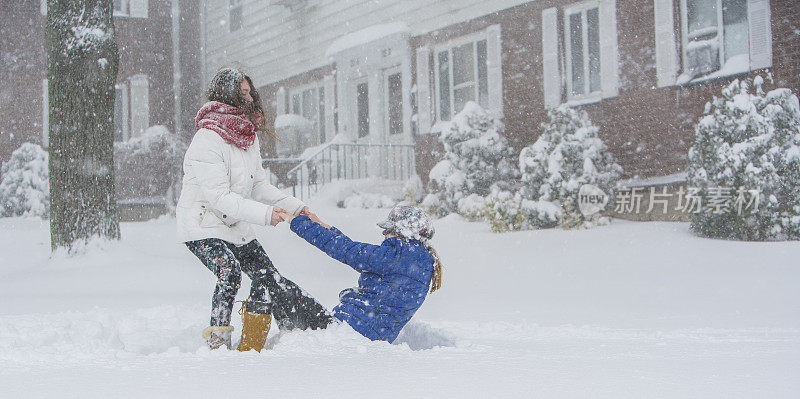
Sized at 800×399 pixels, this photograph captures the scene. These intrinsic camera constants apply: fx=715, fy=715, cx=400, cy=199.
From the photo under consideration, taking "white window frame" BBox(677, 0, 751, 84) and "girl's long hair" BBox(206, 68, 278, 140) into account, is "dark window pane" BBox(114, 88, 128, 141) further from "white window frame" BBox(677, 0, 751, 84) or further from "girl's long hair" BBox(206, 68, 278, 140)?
"girl's long hair" BBox(206, 68, 278, 140)

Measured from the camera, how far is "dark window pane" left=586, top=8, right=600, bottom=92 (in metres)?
11.0

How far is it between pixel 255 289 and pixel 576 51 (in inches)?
352

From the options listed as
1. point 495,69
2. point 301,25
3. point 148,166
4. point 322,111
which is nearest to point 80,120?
point 495,69

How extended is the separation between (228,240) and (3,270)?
5191 millimetres

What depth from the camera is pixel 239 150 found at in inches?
143

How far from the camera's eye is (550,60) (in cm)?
1143

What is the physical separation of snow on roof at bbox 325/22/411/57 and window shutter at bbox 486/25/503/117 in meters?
2.05

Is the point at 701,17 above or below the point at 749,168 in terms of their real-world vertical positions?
above

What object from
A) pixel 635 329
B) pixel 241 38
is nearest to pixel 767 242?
pixel 635 329

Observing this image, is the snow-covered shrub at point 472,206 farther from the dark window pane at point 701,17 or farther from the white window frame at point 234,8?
the white window frame at point 234,8

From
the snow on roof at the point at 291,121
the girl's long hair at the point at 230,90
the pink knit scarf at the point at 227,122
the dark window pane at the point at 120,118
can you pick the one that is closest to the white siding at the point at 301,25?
the snow on roof at the point at 291,121

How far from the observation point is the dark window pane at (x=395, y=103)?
14.6m

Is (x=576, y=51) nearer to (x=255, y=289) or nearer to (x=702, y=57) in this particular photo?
(x=702, y=57)

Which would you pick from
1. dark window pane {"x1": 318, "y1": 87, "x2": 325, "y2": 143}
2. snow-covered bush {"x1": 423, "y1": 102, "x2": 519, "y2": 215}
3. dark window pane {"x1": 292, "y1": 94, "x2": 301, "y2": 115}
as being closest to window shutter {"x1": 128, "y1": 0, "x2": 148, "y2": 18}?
dark window pane {"x1": 292, "y1": 94, "x2": 301, "y2": 115}
